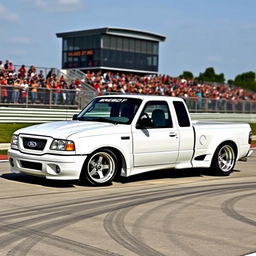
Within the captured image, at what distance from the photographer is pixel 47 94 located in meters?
27.6

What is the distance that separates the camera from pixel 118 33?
5625 centimetres

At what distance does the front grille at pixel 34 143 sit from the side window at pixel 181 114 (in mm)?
2922

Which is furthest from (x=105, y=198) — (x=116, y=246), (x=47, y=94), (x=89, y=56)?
(x=89, y=56)

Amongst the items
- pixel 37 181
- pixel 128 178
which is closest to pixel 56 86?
pixel 128 178

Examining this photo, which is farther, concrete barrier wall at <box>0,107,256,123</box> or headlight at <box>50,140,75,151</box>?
concrete barrier wall at <box>0,107,256,123</box>

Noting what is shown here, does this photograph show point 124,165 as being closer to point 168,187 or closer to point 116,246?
point 168,187

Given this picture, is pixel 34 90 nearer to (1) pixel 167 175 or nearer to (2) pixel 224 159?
(1) pixel 167 175

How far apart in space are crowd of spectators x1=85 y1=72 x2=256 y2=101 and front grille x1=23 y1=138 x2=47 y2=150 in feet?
63.7

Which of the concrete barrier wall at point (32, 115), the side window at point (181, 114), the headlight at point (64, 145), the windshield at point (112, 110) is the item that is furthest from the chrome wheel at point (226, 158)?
the concrete barrier wall at point (32, 115)

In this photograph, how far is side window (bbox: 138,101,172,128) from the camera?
36.3 ft

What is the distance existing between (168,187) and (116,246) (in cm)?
455

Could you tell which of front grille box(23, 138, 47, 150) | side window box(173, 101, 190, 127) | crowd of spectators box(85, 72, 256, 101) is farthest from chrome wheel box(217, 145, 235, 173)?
crowd of spectators box(85, 72, 256, 101)

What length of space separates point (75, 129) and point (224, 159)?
3.95 meters

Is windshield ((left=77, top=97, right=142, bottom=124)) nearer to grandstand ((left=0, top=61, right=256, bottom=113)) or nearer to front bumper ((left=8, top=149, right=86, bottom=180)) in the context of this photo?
front bumper ((left=8, top=149, right=86, bottom=180))
